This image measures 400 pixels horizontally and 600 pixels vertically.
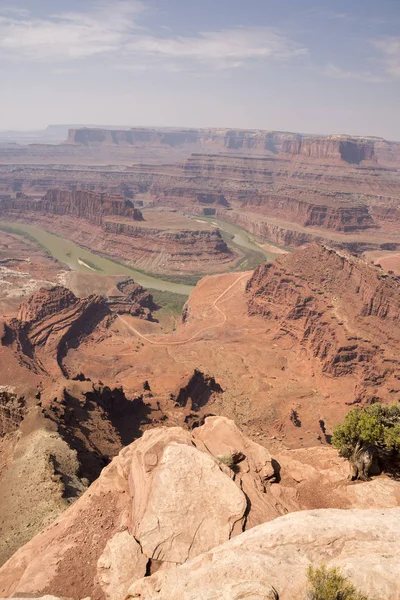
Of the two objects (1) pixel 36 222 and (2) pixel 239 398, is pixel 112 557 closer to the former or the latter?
(2) pixel 239 398

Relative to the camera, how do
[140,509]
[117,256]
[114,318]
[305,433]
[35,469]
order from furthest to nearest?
[117,256] < [114,318] < [305,433] < [35,469] < [140,509]

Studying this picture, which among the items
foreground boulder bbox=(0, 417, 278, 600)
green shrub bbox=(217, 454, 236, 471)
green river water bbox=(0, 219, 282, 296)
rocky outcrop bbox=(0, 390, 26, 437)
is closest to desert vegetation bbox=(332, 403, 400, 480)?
foreground boulder bbox=(0, 417, 278, 600)

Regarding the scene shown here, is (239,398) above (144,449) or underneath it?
underneath

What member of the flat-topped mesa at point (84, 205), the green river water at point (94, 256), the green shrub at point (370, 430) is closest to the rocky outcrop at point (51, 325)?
the green shrub at point (370, 430)

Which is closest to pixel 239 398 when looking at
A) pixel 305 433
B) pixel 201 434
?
pixel 305 433

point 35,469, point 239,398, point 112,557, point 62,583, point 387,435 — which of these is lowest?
point 239,398

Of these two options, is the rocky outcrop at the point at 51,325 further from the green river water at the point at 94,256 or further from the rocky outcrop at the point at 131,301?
the green river water at the point at 94,256

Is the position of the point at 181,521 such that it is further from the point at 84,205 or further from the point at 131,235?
the point at 84,205
